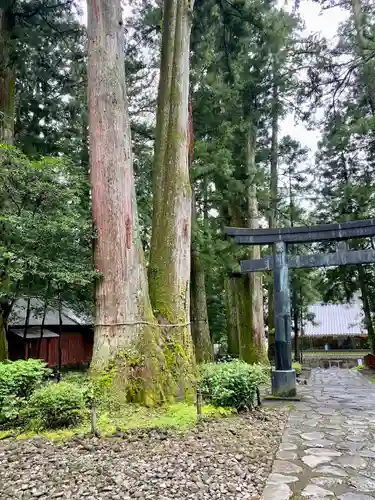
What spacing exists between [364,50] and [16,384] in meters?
9.99

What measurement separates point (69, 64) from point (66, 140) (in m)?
2.18

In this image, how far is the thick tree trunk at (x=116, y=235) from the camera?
5.41 metres

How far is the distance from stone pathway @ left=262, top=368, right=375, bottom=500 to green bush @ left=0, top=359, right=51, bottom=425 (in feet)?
10.1

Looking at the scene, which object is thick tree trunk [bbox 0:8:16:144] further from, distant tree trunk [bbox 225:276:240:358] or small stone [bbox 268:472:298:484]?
distant tree trunk [bbox 225:276:240:358]

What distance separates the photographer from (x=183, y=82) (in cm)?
699

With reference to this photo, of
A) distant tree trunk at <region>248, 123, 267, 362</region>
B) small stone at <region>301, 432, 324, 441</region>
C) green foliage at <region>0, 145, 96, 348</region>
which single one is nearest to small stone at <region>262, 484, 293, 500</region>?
small stone at <region>301, 432, 324, 441</region>

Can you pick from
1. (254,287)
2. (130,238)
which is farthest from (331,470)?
(254,287)

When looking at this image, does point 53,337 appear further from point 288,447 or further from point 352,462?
point 352,462

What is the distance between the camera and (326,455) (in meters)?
4.04

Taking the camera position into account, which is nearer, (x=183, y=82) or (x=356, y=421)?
(x=356, y=421)

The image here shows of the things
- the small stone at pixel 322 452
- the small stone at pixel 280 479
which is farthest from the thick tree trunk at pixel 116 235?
the small stone at pixel 280 479

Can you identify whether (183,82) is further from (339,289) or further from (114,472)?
(339,289)

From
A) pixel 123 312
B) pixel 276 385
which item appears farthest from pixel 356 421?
pixel 123 312

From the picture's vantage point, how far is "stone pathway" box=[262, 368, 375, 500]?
3129 millimetres
